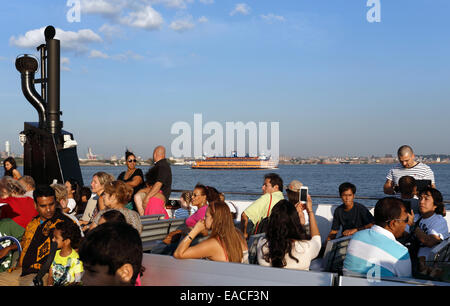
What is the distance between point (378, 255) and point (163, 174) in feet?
12.1

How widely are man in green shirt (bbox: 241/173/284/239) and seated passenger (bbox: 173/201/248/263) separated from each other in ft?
5.81

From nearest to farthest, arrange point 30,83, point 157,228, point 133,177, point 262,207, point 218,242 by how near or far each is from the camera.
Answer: point 218,242, point 157,228, point 262,207, point 133,177, point 30,83

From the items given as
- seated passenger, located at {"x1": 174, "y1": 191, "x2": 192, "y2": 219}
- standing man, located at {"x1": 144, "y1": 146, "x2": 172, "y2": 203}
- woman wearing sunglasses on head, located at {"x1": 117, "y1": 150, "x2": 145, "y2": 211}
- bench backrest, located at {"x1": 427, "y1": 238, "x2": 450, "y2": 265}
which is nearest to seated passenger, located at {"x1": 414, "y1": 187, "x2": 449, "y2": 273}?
bench backrest, located at {"x1": 427, "y1": 238, "x2": 450, "y2": 265}

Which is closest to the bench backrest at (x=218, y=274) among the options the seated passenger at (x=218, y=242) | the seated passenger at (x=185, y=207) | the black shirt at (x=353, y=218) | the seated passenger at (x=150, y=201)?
the seated passenger at (x=218, y=242)

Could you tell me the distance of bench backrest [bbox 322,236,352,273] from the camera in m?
3.56

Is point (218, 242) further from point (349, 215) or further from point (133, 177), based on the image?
point (133, 177)

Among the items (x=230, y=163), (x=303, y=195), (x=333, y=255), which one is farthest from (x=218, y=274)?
(x=230, y=163)

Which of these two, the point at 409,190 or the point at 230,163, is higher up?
the point at 409,190

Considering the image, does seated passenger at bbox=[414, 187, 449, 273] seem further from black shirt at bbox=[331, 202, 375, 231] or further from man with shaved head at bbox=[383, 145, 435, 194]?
man with shaved head at bbox=[383, 145, 435, 194]

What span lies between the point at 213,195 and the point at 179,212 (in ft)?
5.33

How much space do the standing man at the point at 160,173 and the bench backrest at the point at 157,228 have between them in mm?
993

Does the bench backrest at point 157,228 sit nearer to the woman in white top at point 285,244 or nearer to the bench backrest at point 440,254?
the woman in white top at point 285,244

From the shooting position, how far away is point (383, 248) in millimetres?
2930
